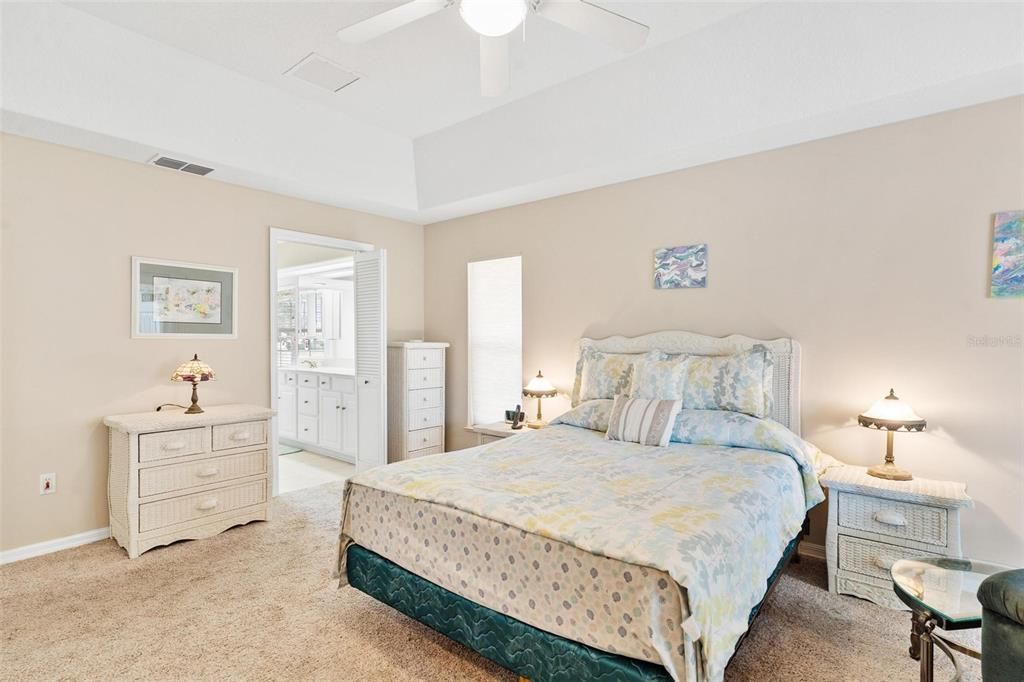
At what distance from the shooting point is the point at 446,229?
206 inches

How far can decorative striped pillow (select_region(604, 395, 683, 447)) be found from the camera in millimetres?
2947

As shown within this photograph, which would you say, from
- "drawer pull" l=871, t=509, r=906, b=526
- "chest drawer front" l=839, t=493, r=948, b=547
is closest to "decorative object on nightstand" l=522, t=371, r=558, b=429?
"chest drawer front" l=839, t=493, r=948, b=547

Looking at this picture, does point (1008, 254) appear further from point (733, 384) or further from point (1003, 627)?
point (1003, 627)

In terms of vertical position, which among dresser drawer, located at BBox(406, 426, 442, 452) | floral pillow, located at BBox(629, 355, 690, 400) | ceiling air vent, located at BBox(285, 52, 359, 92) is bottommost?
dresser drawer, located at BBox(406, 426, 442, 452)

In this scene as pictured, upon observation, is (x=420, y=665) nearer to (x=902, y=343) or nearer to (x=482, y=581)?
(x=482, y=581)

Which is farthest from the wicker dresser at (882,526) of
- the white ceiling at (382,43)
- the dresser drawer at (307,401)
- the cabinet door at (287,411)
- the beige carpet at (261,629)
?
the cabinet door at (287,411)

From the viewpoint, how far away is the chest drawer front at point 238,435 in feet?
11.1

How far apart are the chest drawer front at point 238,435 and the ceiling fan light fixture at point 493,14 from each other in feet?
9.61

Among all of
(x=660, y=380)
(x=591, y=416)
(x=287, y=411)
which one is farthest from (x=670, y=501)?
(x=287, y=411)

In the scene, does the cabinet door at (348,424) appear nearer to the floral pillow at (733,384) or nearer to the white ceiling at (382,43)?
the white ceiling at (382,43)

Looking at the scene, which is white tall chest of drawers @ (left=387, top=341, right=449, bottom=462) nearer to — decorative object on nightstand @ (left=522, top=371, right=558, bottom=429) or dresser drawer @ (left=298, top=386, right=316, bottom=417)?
decorative object on nightstand @ (left=522, top=371, right=558, bottom=429)

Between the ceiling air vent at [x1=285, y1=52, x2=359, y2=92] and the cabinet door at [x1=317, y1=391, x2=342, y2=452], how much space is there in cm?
305

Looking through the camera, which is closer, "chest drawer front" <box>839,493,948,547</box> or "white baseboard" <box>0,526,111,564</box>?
"chest drawer front" <box>839,493,948,547</box>

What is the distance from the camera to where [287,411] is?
6.05 metres
